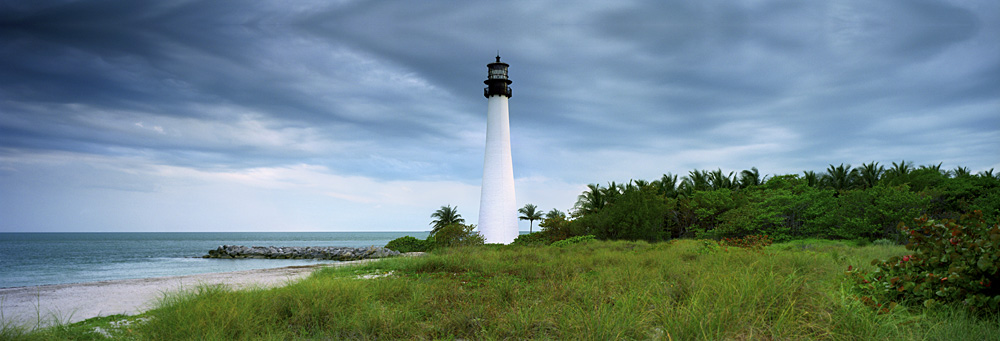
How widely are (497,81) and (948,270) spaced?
92.1 feet

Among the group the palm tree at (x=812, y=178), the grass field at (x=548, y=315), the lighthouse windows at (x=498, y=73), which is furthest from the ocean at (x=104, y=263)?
the palm tree at (x=812, y=178)

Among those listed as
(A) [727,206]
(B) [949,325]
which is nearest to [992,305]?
(B) [949,325]

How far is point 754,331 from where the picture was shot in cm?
395

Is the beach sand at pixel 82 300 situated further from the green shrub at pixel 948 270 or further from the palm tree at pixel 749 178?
the palm tree at pixel 749 178

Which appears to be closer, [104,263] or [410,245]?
[410,245]

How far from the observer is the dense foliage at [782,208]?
25766mm

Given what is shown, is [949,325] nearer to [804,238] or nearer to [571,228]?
[571,228]

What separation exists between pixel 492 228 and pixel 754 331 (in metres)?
27.1

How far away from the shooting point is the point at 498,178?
102 feet

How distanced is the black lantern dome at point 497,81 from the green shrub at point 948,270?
2705 cm

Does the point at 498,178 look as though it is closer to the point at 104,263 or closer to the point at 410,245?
the point at 410,245

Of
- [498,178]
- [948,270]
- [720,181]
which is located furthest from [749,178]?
[948,270]

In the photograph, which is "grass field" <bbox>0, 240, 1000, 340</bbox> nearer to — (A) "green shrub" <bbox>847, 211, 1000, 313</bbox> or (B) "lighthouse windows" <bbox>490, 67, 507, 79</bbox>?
(A) "green shrub" <bbox>847, 211, 1000, 313</bbox>

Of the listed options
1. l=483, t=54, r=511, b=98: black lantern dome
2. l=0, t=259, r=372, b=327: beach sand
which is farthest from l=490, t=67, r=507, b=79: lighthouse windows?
l=0, t=259, r=372, b=327: beach sand
